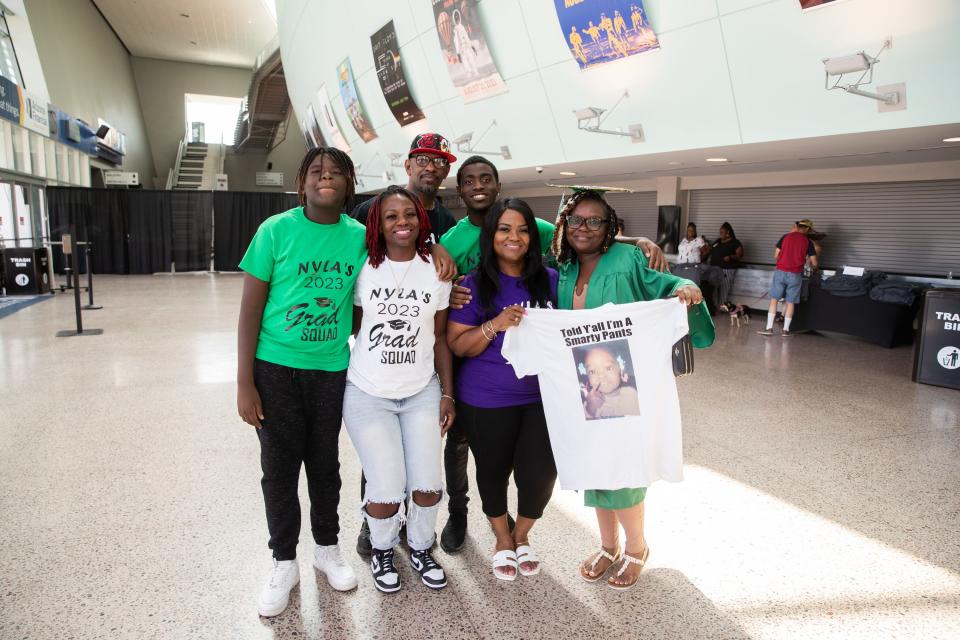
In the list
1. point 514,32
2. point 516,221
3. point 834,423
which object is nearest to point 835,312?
point 834,423

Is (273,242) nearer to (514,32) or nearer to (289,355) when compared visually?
(289,355)

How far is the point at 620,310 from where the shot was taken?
229cm

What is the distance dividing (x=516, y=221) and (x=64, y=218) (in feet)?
63.0

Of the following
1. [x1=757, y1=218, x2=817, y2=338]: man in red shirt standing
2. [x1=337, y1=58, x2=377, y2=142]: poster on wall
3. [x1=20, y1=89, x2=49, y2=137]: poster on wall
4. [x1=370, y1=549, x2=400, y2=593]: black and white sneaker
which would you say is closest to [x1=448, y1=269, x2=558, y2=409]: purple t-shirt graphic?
[x1=370, y1=549, x2=400, y2=593]: black and white sneaker

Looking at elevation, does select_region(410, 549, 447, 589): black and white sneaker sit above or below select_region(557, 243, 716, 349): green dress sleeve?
below

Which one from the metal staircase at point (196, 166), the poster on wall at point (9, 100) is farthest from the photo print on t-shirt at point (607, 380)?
the metal staircase at point (196, 166)

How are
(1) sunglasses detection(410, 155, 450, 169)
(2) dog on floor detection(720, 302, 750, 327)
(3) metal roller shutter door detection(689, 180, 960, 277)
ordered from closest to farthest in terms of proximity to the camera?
(1) sunglasses detection(410, 155, 450, 169) < (3) metal roller shutter door detection(689, 180, 960, 277) < (2) dog on floor detection(720, 302, 750, 327)

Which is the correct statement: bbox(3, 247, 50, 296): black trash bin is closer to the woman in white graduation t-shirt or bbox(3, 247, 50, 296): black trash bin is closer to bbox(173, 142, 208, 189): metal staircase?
the woman in white graduation t-shirt

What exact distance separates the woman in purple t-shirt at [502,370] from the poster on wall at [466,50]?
8208 mm

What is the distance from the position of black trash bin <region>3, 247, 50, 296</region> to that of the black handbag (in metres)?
13.4

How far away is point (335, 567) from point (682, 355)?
64.3 inches

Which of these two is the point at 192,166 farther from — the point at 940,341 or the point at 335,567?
the point at 335,567

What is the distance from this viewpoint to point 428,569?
2441 millimetres

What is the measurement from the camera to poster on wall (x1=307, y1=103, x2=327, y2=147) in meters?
19.0
